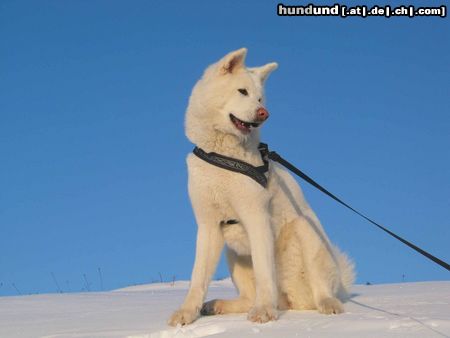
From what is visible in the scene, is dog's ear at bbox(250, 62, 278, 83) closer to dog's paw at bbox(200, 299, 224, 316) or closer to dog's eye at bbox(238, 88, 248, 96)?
dog's eye at bbox(238, 88, 248, 96)

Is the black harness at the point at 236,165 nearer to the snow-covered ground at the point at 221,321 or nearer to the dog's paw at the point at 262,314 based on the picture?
the dog's paw at the point at 262,314

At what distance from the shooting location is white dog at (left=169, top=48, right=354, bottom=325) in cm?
477

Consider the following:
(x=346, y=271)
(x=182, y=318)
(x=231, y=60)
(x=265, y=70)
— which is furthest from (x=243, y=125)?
(x=346, y=271)

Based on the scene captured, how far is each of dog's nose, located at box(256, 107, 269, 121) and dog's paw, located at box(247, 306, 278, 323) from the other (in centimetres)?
154

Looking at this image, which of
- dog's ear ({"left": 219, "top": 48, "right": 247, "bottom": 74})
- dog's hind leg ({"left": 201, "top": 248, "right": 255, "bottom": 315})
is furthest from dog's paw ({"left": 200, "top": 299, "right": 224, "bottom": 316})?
dog's ear ({"left": 219, "top": 48, "right": 247, "bottom": 74})

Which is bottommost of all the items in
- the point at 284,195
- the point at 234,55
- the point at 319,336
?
the point at 319,336

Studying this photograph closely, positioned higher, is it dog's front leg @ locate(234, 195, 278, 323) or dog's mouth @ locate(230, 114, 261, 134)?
dog's mouth @ locate(230, 114, 261, 134)

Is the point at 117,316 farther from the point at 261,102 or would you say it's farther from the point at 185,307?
the point at 261,102

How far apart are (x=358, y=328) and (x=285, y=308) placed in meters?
1.48

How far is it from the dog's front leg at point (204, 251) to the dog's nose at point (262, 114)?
2.96 ft

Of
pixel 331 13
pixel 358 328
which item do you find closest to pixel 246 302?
pixel 358 328

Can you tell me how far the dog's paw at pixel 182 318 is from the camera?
178 inches

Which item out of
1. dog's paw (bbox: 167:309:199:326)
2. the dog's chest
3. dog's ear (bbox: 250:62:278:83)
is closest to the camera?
dog's paw (bbox: 167:309:199:326)

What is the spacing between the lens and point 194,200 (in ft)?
16.3
